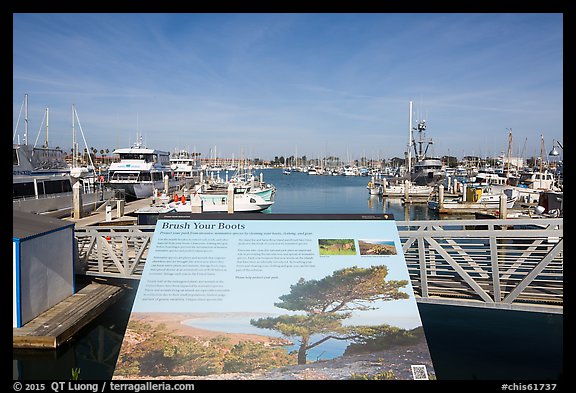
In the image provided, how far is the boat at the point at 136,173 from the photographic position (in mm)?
39688

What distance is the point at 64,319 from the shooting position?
367 inches

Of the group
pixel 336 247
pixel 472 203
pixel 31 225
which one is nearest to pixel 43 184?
pixel 31 225

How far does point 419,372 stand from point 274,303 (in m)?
1.63

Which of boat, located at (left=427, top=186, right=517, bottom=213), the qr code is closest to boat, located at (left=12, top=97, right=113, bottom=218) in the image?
the qr code

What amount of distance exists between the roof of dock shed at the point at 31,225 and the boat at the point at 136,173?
29.7m

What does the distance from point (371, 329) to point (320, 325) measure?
541 millimetres

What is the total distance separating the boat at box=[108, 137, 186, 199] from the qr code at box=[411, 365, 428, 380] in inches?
1458

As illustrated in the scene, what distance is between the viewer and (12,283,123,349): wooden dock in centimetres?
862

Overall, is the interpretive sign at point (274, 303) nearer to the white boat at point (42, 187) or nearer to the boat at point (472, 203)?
the white boat at point (42, 187)

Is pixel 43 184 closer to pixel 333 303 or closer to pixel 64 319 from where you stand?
pixel 64 319

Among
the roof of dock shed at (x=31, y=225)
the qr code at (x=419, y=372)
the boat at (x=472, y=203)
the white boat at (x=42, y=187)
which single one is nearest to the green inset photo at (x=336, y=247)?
the qr code at (x=419, y=372)

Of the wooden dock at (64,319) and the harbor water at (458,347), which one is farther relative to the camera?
the wooden dock at (64,319)

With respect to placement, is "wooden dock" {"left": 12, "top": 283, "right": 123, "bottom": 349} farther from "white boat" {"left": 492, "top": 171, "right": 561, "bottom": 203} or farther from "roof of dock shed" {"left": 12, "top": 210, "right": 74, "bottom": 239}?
"white boat" {"left": 492, "top": 171, "right": 561, "bottom": 203}
